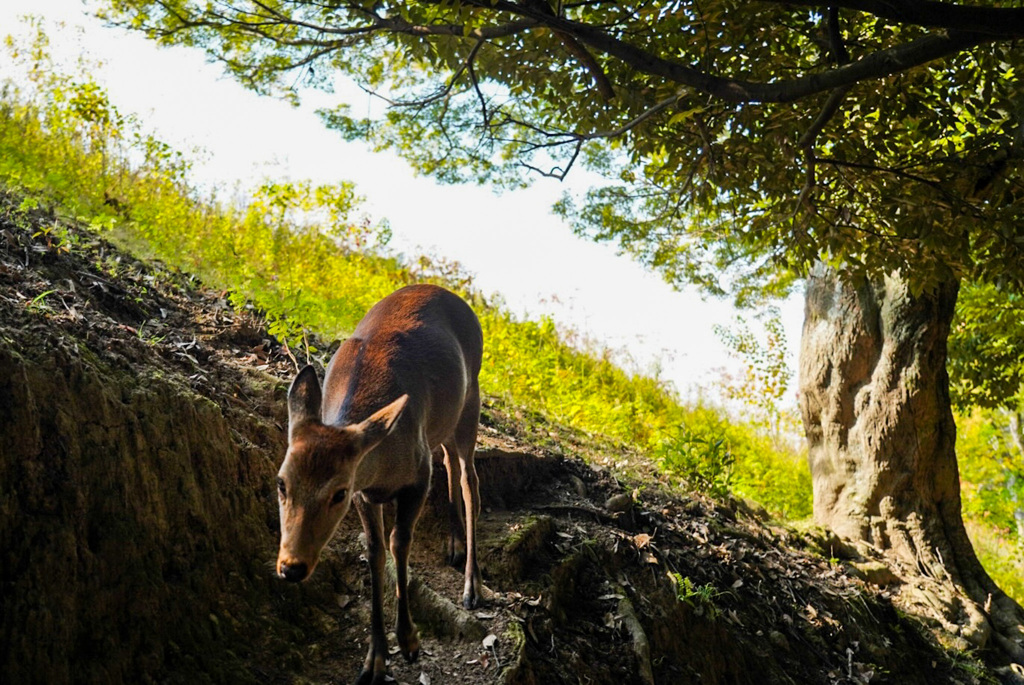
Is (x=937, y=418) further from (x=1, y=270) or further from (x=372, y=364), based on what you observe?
(x=1, y=270)

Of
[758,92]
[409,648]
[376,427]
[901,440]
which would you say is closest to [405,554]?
[409,648]

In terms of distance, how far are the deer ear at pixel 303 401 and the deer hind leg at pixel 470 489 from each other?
1.59 meters

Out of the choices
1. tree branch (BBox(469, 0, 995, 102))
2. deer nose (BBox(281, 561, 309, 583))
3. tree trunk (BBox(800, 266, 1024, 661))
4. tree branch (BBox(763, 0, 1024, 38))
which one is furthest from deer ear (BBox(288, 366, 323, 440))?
tree trunk (BBox(800, 266, 1024, 661))

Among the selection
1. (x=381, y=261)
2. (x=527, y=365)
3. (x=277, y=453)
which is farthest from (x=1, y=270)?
(x=381, y=261)

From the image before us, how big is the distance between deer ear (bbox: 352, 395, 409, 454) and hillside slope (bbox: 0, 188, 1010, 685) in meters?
1.23

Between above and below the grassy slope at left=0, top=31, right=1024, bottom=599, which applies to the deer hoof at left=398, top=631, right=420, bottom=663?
below

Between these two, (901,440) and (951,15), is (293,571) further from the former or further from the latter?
(901,440)

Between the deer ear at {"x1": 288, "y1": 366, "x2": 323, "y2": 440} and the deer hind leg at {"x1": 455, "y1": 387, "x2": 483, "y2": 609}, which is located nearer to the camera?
the deer ear at {"x1": 288, "y1": 366, "x2": 323, "y2": 440}

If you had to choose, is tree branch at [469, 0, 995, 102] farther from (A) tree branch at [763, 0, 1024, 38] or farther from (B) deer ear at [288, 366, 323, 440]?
(B) deer ear at [288, 366, 323, 440]

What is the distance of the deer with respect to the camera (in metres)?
3.51

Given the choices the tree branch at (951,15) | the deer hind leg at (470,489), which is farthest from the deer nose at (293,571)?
the tree branch at (951,15)

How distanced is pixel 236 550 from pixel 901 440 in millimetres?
7715

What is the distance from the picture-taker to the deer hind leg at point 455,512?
5270 mm

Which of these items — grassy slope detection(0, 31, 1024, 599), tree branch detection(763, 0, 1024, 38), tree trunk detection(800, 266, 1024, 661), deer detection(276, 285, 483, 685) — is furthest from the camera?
tree trunk detection(800, 266, 1024, 661)
